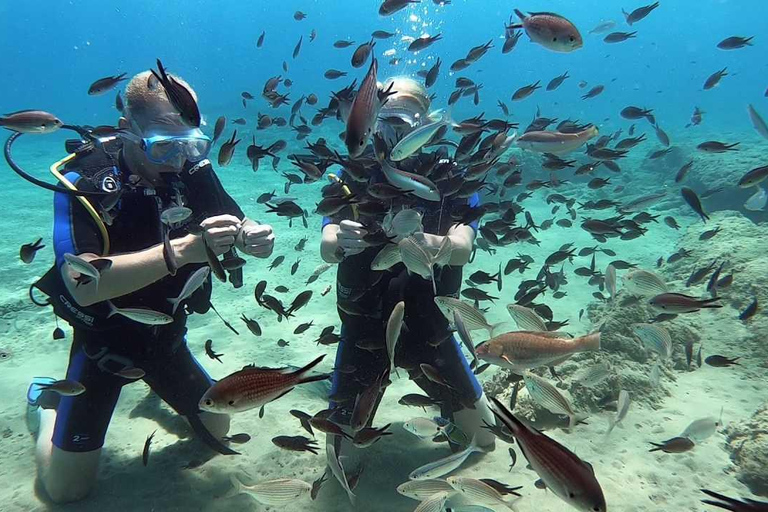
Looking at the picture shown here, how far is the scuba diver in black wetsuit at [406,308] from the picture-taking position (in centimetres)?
345

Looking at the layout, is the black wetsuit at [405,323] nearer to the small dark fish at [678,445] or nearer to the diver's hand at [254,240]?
the diver's hand at [254,240]

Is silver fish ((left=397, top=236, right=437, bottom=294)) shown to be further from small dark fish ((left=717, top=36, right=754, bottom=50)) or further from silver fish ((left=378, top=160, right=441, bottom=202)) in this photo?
small dark fish ((left=717, top=36, right=754, bottom=50))

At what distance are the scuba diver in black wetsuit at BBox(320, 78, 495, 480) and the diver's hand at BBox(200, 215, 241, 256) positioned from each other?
86cm

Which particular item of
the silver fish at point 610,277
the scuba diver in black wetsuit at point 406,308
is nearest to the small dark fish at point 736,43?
the silver fish at point 610,277

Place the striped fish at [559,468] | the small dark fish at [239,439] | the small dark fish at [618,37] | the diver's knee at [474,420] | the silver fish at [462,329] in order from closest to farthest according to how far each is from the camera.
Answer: the striped fish at [559,468] < the silver fish at [462,329] < the small dark fish at [239,439] < the diver's knee at [474,420] < the small dark fish at [618,37]

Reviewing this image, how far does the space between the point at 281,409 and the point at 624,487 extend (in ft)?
11.4

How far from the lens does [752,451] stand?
12.0 feet

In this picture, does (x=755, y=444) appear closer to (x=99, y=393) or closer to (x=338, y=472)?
(x=338, y=472)

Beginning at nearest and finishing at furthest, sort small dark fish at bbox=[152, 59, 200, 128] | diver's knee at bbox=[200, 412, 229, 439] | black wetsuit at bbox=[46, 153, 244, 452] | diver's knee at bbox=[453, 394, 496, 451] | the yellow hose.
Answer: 1. small dark fish at bbox=[152, 59, 200, 128]
2. the yellow hose
3. black wetsuit at bbox=[46, 153, 244, 452]
4. diver's knee at bbox=[453, 394, 496, 451]
5. diver's knee at bbox=[200, 412, 229, 439]

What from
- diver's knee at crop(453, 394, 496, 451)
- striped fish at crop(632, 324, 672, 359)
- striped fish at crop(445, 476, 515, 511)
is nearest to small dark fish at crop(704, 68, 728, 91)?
striped fish at crop(632, 324, 672, 359)

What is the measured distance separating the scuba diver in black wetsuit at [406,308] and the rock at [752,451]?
2221mm

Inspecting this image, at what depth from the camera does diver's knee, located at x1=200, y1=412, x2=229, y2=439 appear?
411cm

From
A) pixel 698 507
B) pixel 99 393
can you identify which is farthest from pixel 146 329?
pixel 698 507

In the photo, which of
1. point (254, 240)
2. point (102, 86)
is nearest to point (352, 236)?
point (254, 240)
